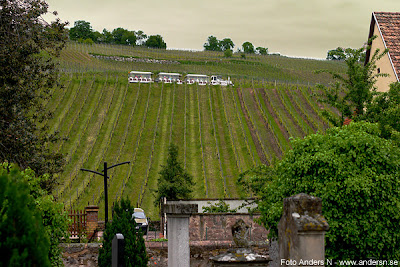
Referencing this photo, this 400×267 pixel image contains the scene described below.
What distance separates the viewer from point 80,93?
73938 mm

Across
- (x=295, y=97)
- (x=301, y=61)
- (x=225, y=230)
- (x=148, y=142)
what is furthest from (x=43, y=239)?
(x=301, y=61)

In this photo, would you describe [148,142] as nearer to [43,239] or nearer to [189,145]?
[189,145]

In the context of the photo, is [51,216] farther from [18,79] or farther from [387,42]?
[387,42]

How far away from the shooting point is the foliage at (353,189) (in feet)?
43.9

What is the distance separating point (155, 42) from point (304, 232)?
17244 centimetres

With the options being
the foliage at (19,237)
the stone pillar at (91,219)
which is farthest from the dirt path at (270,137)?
the foliage at (19,237)

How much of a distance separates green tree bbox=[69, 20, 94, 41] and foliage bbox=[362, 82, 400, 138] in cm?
16429

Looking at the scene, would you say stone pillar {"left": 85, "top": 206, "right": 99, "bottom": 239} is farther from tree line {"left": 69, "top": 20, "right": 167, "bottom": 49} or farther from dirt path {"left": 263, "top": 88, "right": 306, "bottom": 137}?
tree line {"left": 69, "top": 20, "right": 167, "bottom": 49}

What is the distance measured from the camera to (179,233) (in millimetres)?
12492

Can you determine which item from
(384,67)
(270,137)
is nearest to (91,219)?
(384,67)

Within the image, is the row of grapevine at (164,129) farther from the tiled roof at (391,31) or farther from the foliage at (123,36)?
the foliage at (123,36)

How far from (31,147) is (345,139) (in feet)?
39.8

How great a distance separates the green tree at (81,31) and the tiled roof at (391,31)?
155 meters

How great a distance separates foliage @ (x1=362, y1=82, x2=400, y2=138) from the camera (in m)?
18.6
